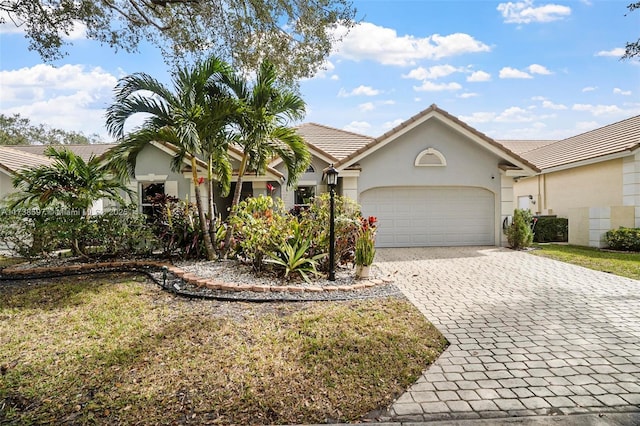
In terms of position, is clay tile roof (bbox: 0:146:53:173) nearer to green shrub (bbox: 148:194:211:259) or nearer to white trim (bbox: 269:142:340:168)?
green shrub (bbox: 148:194:211:259)

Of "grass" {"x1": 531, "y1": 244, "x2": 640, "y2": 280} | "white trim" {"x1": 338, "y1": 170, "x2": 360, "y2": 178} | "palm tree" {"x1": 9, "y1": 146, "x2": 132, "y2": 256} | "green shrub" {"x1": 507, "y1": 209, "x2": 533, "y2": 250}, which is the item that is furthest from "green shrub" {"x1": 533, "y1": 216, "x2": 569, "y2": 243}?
"palm tree" {"x1": 9, "y1": 146, "x2": 132, "y2": 256}

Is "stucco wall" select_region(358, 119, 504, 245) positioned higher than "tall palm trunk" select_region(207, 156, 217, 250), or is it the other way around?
"stucco wall" select_region(358, 119, 504, 245)

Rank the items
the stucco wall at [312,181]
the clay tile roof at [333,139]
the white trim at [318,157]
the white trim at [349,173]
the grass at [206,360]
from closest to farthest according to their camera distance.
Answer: the grass at [206,360], the white trim at [349,173], the white trim at [318,157], the stucco wall at [312,181], the clay tile roof at [333,139]

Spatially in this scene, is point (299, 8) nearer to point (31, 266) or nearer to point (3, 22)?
point (3, 22)

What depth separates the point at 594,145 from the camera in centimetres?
1636

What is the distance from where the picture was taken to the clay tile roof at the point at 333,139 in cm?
1565

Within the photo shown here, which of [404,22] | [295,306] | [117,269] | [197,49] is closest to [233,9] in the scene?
[197,49]

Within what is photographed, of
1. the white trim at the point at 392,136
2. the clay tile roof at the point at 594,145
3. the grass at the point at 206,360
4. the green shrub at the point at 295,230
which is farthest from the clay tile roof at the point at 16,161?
the clay tile roof at the point at 594,145

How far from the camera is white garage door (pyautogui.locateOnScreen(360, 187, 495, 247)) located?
44.6ft

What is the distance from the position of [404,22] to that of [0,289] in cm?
1234

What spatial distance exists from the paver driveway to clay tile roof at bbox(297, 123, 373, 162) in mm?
8070

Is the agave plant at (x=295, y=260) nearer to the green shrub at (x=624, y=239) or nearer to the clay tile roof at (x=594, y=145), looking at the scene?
the green shrub at (x=624, y=239)

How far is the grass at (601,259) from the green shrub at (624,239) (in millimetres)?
612

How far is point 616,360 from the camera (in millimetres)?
4062
